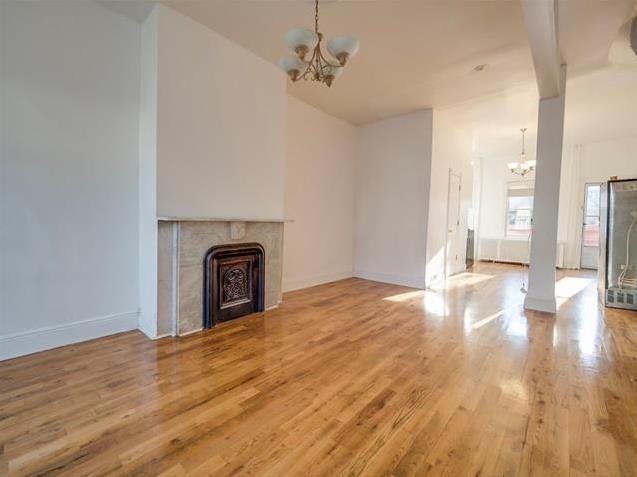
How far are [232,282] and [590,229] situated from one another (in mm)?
8693

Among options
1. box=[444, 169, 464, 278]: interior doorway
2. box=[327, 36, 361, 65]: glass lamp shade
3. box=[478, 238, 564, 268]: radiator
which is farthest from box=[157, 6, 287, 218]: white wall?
box=[478, 238, 564, 268]: radiator

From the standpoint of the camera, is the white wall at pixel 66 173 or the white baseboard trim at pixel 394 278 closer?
the white wall at pixel 66 173

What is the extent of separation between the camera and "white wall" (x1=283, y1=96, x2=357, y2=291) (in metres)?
4.73

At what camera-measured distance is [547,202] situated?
376 cm

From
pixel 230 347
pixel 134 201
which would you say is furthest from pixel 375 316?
pixel 134 201

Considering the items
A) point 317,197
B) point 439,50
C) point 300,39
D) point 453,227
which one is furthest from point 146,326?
point 453,227

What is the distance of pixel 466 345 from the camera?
9.08 feet

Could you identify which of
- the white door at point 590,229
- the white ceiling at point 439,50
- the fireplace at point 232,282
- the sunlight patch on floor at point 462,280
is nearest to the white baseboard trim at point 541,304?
the sunlight patch on floor at point 462,280

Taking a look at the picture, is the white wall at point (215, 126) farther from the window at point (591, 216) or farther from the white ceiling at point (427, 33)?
the window at point (591, 216)

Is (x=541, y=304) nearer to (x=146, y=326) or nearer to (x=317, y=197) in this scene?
(x=317, y=197)

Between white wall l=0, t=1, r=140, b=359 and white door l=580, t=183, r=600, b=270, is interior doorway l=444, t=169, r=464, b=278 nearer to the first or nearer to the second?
white door l=580, t=183, r=600, b=270

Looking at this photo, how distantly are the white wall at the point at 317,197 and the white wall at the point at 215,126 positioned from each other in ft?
2.92

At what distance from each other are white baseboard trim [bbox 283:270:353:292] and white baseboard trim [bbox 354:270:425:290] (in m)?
0.31

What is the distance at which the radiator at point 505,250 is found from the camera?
7801mm
